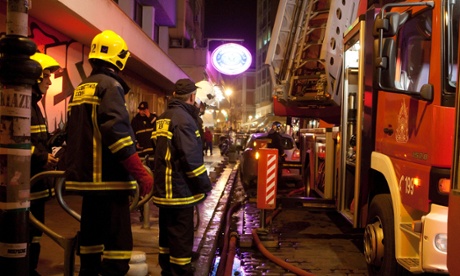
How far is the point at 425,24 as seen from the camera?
367cm

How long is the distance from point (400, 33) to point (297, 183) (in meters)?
6.70

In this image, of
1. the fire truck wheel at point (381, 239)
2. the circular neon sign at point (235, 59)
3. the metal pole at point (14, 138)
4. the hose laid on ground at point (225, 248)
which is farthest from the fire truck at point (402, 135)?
the circular neon sign at point (235, 59)

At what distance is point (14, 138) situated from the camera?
2607 millimetres

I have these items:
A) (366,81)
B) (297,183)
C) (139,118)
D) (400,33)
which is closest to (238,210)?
(297,183)

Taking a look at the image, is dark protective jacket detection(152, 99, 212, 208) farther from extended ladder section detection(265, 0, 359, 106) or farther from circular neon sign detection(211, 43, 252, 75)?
circular neon sign detection(211, 43, 252, 75)

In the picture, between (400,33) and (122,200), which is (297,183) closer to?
(400,33)

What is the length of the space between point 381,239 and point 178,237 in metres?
1.96

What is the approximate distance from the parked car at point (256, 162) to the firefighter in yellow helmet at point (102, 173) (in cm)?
637

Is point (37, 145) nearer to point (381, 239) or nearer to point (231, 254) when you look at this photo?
point (231, 254)

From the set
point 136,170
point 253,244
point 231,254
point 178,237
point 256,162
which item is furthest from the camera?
point 256,162

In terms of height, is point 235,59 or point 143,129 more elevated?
point 235,59

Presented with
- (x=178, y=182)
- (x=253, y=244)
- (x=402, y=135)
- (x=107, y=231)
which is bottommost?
(x=253, y=244)

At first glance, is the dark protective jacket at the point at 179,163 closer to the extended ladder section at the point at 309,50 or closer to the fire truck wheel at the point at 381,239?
the fire truck wheel at the point at 381,239

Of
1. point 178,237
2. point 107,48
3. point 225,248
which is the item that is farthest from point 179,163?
point 225,248
